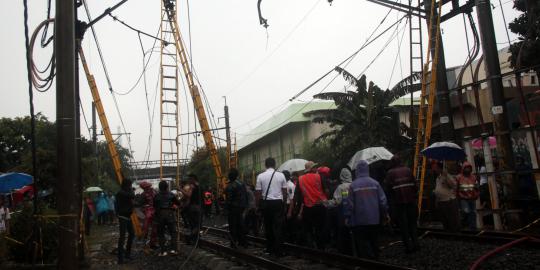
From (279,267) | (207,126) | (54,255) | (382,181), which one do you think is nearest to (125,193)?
(54,255)

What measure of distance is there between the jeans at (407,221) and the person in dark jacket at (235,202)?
372cm

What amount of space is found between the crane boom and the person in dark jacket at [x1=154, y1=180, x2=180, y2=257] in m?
5.70

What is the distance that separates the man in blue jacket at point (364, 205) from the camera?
8117 millimetres

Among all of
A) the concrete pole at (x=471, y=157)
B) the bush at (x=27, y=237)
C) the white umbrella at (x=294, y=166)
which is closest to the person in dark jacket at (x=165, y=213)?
the bush at (x=27, y=237)

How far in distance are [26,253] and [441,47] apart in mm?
11394

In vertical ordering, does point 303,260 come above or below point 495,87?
below

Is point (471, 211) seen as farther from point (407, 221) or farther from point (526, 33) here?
point (526, 33)

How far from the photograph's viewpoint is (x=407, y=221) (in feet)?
31.0

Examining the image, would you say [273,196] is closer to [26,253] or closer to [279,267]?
[279,267]

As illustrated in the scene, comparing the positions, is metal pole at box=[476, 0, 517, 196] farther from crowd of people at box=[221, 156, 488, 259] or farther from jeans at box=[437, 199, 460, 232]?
jeans at box=[437, 199, 460, 232]

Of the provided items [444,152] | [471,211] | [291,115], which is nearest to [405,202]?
[444,152]

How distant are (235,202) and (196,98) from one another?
758cm

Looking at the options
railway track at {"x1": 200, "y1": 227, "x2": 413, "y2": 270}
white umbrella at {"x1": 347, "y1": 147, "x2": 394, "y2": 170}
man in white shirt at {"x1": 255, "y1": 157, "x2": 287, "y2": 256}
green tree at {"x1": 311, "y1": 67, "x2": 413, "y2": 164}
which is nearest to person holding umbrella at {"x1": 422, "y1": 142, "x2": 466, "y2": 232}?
white umbrella at {"x1": 347, "y1": 147, "x2": 394, "y2": 170}

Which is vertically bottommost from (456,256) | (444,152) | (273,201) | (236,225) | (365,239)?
(456,256)
